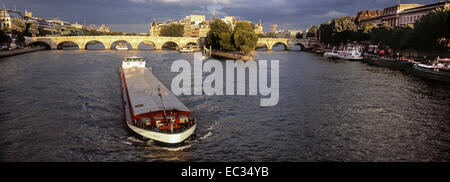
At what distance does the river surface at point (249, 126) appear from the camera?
59.2 ft

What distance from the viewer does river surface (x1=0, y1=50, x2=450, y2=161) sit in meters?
18.0

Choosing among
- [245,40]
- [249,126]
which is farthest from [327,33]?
[249,126]

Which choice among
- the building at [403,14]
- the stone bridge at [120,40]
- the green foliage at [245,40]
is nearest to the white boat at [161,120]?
the green foliage at [245,40]

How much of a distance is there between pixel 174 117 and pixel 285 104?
45.0 ft

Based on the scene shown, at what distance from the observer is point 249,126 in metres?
23.1

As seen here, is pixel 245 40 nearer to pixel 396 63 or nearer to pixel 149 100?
pixel 396 63

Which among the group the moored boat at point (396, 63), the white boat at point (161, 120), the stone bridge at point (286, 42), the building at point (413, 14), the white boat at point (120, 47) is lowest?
the white boat at point (161, 120)

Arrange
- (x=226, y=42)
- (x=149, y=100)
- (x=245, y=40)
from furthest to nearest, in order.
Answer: (x=226, y=42)
(x=245, y=40)
(x=149, y=100)

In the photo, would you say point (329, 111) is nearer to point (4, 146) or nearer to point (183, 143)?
point (183, 143)

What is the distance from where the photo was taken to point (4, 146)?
739 inches

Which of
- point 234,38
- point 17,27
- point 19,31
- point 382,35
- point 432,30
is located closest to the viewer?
point 432,30

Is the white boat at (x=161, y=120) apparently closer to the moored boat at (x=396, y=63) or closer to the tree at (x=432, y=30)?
the tree at (x=432, y=30)

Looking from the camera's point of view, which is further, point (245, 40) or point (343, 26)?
point (343, 26)
